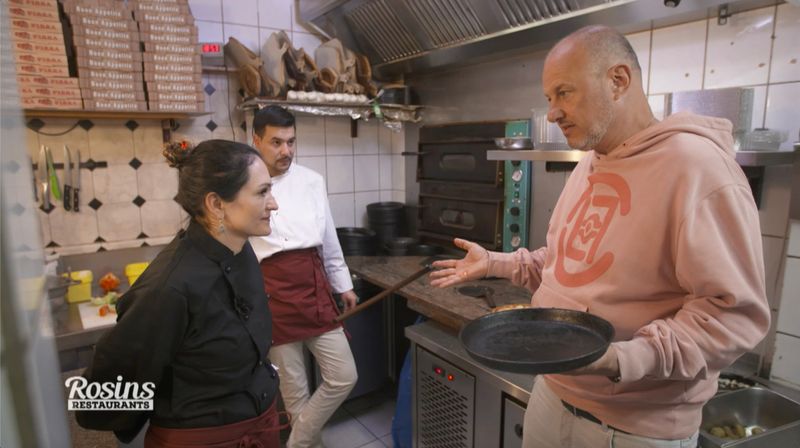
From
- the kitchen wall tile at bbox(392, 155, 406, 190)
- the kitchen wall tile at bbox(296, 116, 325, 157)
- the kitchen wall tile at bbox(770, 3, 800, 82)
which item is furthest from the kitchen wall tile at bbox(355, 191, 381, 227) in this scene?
the kitchen wall tile at bbox(770, 3, 800, 82)

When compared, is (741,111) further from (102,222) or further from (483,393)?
(102,222)

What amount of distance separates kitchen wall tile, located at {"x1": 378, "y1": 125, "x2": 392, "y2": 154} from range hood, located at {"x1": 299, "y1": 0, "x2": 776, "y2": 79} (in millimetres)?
353

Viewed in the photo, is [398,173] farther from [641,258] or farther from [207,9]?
[641,258]

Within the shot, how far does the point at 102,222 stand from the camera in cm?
250

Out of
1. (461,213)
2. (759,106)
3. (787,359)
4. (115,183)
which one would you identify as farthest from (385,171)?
(787,359)

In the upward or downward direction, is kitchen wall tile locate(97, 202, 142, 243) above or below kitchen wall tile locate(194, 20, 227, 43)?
below

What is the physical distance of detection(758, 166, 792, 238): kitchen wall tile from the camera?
1.52 metres

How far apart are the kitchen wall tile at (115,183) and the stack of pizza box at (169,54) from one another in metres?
0.48

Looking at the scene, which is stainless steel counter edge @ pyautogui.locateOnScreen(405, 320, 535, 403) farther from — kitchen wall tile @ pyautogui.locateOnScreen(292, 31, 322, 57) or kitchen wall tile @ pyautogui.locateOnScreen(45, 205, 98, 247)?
kitchen wall tile @ pyautogui.locateOnScreen(292, 31, 322, 57)

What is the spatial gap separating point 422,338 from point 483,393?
0.36 meters

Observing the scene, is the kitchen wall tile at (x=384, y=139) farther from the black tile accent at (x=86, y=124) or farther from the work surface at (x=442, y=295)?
the black tile accent at (x=86, y=124)

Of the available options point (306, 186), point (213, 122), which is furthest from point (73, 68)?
point (306, 186)

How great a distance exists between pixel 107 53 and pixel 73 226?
911mm

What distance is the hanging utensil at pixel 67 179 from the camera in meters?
2.34
